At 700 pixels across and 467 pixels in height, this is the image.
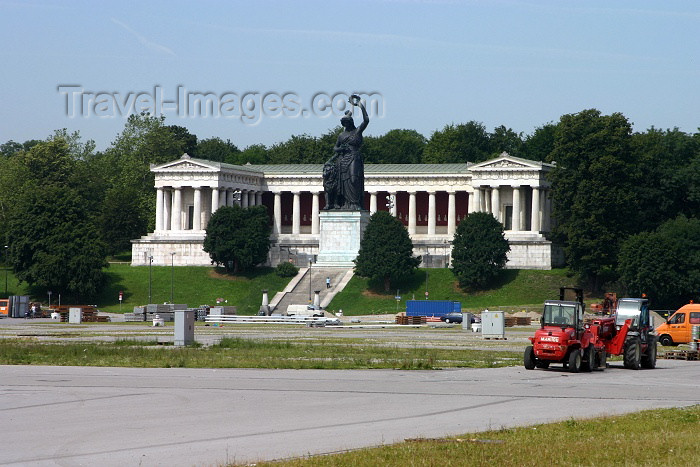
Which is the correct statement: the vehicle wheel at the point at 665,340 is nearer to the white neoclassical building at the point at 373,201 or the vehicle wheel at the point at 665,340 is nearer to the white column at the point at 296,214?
the white neoclassical building at the point at 373,201

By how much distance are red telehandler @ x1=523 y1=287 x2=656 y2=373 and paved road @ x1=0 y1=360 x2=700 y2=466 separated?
0.69 metres

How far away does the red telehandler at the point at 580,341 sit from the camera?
38.3m

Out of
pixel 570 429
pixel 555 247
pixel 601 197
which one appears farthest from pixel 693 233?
pixel 570 429

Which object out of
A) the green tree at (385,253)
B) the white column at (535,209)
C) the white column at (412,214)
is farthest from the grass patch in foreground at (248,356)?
the white column at (412,214)

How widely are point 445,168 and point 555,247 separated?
24.7 m

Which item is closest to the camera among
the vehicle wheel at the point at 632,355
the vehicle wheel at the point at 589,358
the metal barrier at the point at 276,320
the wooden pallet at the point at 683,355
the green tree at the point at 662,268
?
the vehicle wheel at the point at 589,358

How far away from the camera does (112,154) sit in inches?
7416

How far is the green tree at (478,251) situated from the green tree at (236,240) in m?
21.4

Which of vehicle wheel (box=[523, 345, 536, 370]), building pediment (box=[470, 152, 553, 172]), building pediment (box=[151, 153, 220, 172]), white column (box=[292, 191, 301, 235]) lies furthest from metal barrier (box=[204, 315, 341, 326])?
white column (box=[292, 191, 301, 235])

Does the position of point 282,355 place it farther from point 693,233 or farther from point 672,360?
point 693,233

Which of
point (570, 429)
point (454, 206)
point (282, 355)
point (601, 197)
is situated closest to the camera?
point (570, 429)

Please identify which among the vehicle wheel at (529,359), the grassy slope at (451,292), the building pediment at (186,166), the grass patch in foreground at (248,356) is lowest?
the grass patch in foreground at (248,356)

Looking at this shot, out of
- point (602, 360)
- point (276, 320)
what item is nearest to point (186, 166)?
point (276, 320)

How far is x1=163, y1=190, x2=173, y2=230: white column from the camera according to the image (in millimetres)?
153375
